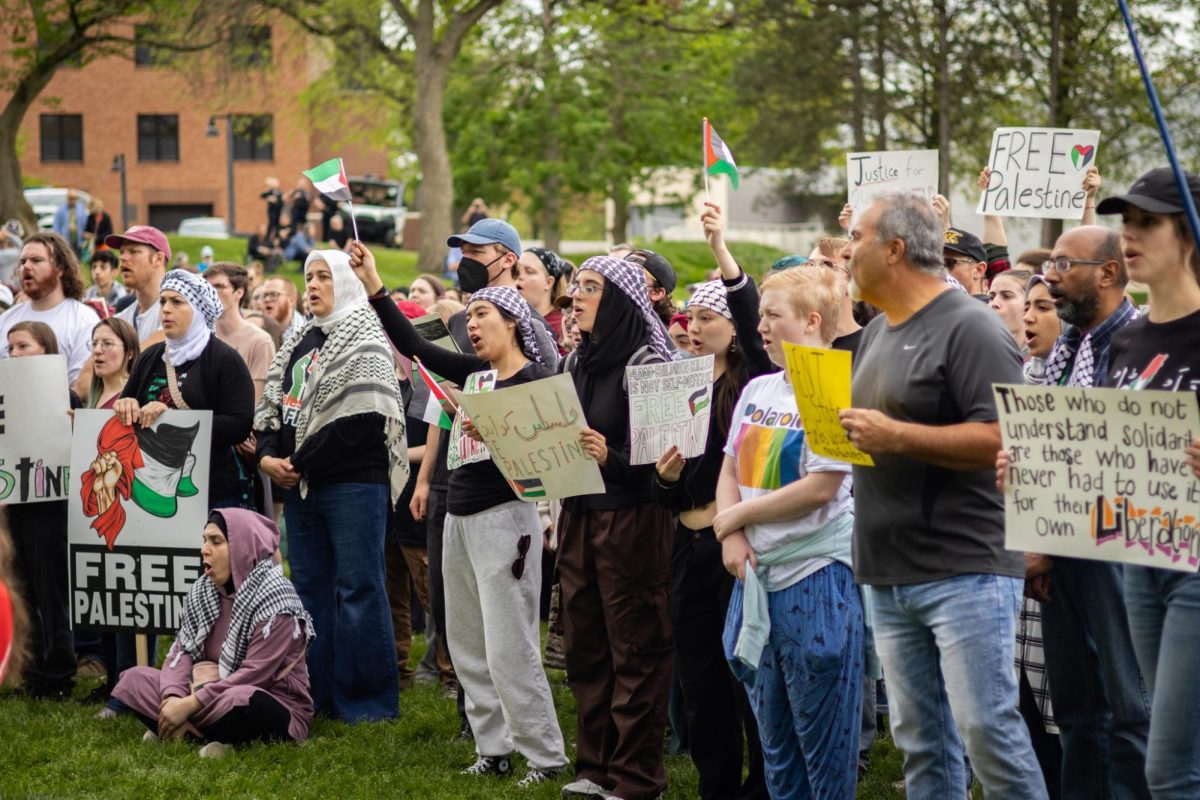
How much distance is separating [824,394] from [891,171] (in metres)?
3.76

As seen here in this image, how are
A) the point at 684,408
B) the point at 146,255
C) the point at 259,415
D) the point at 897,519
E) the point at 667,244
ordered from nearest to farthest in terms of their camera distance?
1. the point at 897,519
2. the point at 684,408
3. the point at 259,415
4. the point at 146,255
5. the point at 667,244

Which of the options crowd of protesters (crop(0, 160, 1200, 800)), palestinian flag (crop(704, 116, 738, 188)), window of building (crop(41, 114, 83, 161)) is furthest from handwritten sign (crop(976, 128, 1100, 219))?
window of building (crop(41, 114, 83, 161))

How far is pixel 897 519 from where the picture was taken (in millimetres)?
4418

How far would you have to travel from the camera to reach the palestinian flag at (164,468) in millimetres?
7918

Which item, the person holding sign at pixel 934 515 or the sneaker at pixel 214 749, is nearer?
the person holding sign at pixel 934 515

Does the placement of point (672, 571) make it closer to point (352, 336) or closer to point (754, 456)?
point (754, 456)

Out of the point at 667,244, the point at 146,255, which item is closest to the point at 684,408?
the point at 146,255

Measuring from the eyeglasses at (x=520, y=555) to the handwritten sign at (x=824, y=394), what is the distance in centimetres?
228

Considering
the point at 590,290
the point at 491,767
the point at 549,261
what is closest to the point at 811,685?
the point at 590,290

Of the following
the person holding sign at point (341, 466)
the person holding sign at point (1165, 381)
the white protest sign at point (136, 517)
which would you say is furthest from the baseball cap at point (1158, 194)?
the white protest sign at point (136, 517)

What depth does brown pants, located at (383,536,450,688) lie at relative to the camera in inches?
351

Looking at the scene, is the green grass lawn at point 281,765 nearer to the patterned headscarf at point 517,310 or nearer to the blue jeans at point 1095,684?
the blue jeans at point 1095,684

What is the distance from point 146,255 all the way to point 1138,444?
6341mm

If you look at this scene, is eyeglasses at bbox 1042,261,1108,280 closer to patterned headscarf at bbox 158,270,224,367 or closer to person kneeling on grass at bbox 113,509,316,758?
person kneeling on grass at bbox 113,509,316,758
